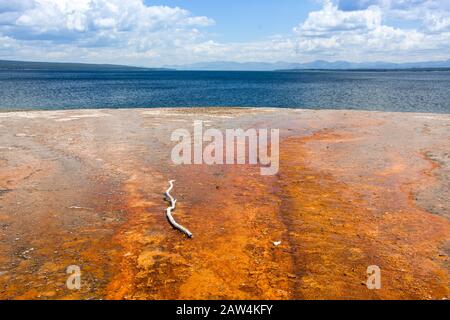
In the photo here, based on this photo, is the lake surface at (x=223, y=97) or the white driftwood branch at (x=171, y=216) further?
the lake surface at (x=223, y=97)

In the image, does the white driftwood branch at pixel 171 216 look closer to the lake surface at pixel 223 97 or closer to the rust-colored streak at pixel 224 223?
the rust-colored streak at pixel 224 223

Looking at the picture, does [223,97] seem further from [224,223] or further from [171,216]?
[224,223]

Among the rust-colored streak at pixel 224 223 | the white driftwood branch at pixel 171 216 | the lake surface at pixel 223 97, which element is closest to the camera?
the rust-colored streak at pixel 224 223

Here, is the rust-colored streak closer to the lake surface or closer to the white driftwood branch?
the white driftwood branch

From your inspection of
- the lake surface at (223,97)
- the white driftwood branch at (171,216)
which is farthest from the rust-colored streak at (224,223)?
the lake surface at (223,97)

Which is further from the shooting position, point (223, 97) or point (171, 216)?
point (223, 97)

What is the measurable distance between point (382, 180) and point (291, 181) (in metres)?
3.62

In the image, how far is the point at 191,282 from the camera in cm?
778

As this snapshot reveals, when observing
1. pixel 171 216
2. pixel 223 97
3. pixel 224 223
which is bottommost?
pixel 224 223

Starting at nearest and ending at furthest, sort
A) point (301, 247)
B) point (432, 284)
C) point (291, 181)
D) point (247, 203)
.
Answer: point (432, 284), point (301, 247), point (247, 203), point (291, 181)

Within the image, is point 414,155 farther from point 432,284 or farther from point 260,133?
point 432,284

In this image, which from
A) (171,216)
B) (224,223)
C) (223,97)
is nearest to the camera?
(224,223)

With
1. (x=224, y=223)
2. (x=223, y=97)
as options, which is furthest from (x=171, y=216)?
(x=223, y=97)
